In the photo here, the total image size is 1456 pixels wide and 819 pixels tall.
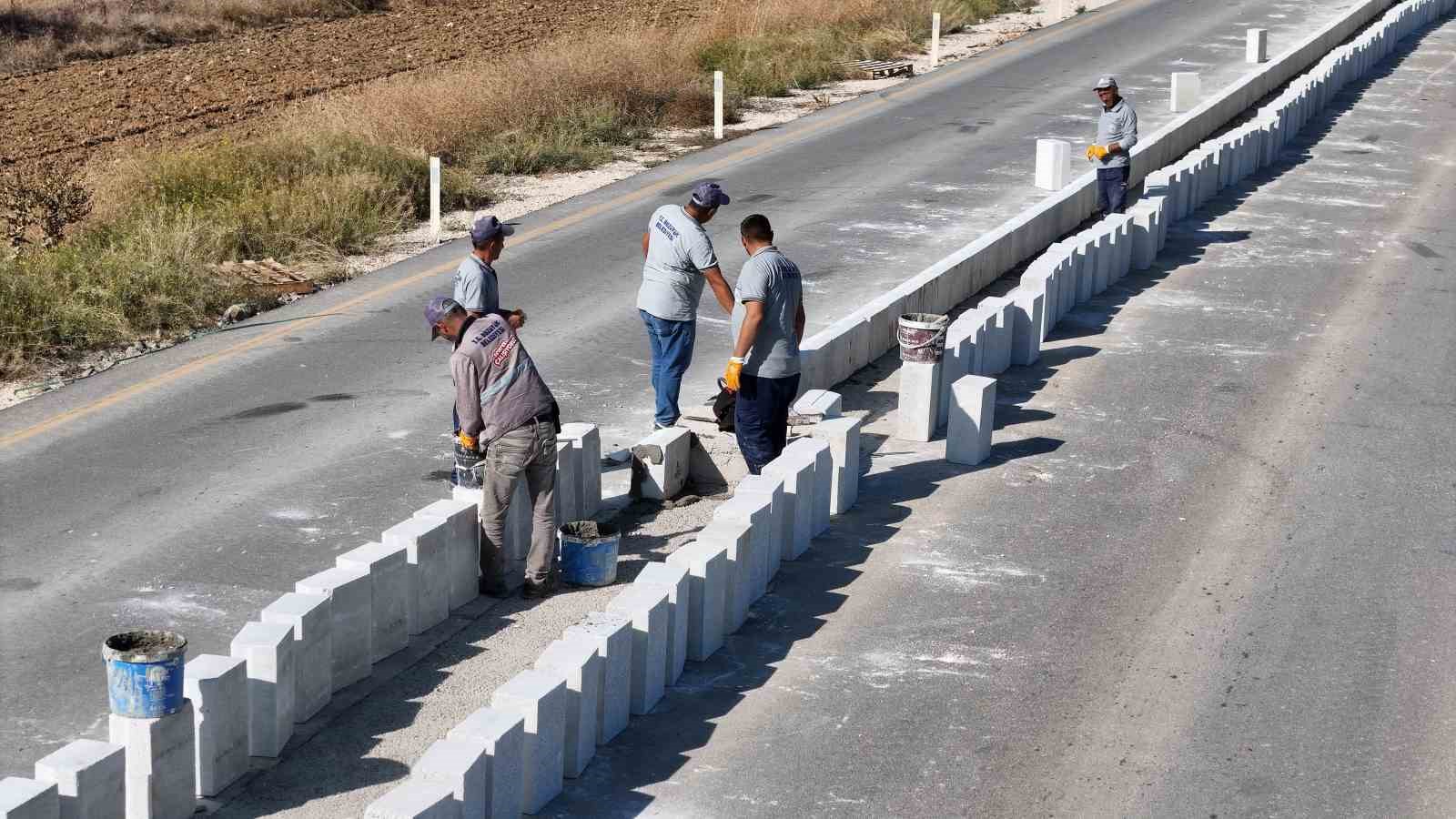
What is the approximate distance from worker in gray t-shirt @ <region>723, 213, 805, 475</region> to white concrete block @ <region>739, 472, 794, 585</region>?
2.72ft

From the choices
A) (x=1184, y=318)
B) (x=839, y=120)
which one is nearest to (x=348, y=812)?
(x=1184, y=318)

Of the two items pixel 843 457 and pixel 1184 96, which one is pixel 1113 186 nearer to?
pixel 843 457

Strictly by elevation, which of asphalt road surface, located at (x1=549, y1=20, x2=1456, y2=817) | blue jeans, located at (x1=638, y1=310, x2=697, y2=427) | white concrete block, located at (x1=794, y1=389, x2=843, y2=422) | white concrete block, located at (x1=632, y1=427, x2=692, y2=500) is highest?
blue jeans, located at (x1=638, y1=310, x2=697, y2=427)

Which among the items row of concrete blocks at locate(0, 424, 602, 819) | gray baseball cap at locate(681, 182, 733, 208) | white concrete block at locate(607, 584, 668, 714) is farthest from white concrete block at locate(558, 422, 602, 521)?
white concrete block at locate(607, 584, 668, 714)

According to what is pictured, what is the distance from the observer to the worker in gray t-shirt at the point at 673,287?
39.1 feet

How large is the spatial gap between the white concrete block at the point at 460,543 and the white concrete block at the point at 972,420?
12.7ft

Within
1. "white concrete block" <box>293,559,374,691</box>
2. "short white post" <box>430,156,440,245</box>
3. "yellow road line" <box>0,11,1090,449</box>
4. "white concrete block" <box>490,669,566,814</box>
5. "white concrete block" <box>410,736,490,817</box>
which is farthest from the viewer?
"short white post" <box>430,156,440,245</box>

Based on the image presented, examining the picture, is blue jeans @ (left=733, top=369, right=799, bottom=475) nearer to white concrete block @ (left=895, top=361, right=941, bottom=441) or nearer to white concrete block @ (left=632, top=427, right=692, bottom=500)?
white concrete block @ (left=632, top=427, right=692, bottom=500)

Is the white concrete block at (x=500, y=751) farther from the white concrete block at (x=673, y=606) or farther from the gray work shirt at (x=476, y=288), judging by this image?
the gray work shirt at (x=476, y=288)

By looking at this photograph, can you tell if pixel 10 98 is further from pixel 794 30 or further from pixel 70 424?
pixel 70 424

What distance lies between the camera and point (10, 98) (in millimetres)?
30109

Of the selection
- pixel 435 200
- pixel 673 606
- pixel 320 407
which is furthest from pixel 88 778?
pixel 435 200

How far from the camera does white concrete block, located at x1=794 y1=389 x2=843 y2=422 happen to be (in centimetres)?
1168

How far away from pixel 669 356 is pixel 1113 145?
8332 millimetres
